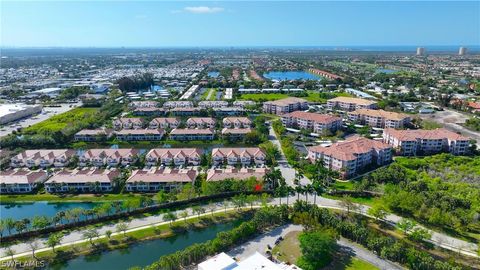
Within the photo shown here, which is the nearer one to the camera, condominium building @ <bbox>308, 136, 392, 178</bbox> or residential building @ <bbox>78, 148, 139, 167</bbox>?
condominium building @ <bbox>308, 136, 392, 178</bbox>

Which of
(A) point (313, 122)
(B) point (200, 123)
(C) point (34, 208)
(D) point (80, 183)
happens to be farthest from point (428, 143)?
(C) point (34, 208)

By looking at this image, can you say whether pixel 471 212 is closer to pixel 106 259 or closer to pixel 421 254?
pixel 421 254

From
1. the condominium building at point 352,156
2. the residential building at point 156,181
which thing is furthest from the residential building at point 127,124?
the condominium building at point 352,156

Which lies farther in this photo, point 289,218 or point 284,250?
point 289,218

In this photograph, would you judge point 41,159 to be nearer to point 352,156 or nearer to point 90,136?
point 90,136

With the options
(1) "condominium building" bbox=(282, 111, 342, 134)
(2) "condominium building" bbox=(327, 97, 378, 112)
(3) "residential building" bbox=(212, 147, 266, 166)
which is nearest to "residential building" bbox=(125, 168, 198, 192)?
(3) "residential building" bbox=(212, 147, 266, 166)

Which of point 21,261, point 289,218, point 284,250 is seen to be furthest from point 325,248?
point 21,261

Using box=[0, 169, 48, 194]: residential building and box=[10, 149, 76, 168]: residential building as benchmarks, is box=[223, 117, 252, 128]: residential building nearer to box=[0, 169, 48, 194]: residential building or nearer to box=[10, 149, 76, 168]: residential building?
box=[10, 149, 76, 168]: residential building
